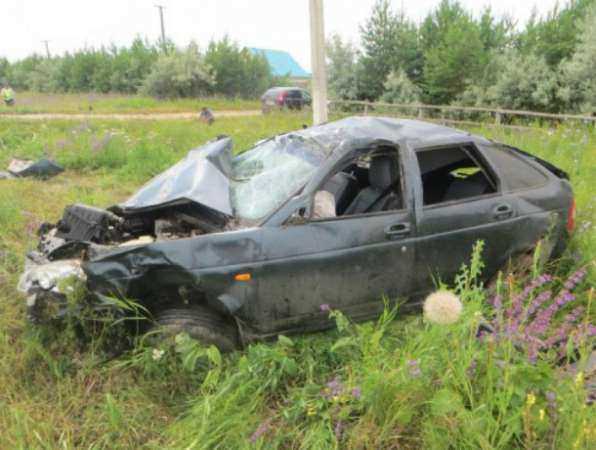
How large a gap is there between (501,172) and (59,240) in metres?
3.28

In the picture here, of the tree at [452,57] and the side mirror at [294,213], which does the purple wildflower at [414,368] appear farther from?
the tree at [452,57]

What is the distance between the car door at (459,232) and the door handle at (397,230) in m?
0.09

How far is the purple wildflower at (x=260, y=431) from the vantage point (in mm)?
2158

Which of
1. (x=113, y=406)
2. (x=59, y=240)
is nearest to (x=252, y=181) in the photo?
(x=59, y=240)

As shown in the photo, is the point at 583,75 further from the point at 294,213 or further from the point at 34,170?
the point at 34,170

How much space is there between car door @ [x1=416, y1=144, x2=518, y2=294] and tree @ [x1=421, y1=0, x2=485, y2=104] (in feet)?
42.2

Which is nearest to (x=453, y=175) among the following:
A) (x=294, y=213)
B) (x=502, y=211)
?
(x=502, y=211)

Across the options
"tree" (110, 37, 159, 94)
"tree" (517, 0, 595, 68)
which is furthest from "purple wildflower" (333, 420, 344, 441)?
"tree" (110, 37, 159, 94)

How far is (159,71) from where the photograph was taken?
2669cm

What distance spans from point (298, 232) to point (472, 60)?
14.1 metres

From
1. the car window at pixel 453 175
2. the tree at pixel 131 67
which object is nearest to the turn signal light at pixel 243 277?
the car window at pixel 453 175

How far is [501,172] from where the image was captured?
3.37 m

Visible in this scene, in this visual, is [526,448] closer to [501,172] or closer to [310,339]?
[310,339]

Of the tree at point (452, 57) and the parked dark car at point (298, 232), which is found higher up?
the tree at point (452, 57)
